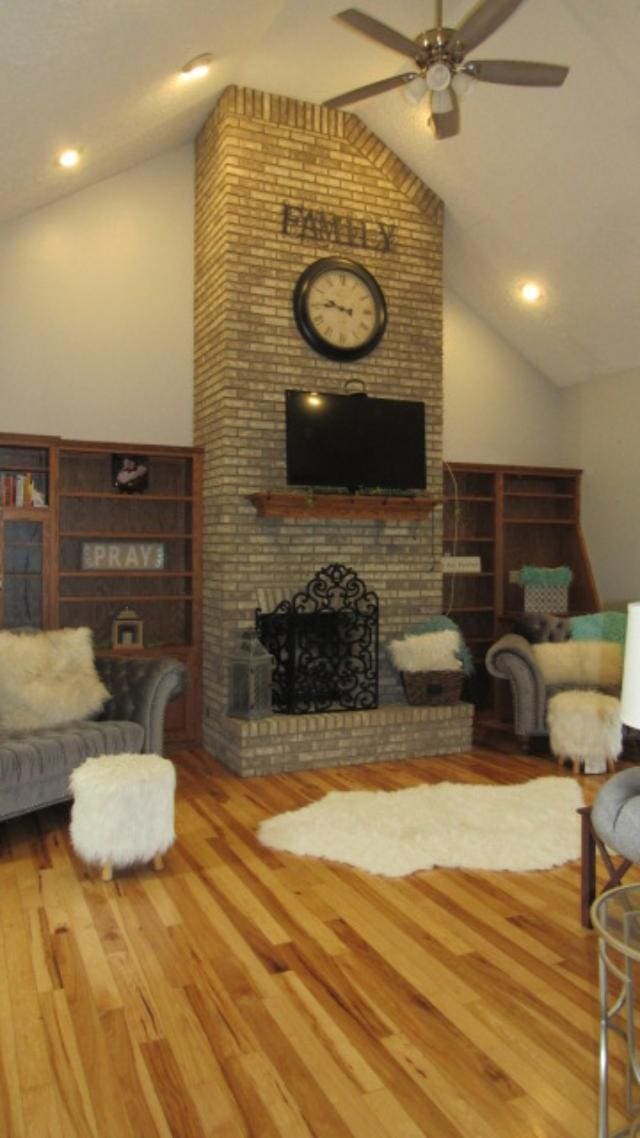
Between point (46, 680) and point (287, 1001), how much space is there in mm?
2322

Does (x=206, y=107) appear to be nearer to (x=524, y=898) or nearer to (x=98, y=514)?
(x=98, y=514)

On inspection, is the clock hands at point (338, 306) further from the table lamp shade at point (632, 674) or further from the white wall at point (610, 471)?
the table lamp shade at point (632, 674)

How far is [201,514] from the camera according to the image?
5785 mm

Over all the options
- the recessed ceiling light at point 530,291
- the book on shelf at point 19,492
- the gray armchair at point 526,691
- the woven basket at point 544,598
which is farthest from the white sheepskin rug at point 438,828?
the recessed ceiling light at point 530,291

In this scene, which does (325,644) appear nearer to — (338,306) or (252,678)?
(252,678)

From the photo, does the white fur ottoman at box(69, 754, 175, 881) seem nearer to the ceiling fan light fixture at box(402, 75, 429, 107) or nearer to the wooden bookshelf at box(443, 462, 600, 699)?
the ceiling fan light fixture at box(402, 75, 429, 107)

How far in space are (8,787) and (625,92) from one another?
473 centimetres

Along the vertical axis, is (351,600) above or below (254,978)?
above

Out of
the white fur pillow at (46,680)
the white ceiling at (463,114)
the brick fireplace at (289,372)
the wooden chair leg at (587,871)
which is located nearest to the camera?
the wooden chair leg at (587,871)

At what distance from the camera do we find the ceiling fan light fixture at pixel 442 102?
3.76 m

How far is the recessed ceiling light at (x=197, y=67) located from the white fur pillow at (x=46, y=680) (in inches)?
126

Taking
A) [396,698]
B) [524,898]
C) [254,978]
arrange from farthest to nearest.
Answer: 1. [396,698]
2. [524,898]
3. [254,978]

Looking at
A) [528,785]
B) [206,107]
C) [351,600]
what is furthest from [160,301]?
[528,785]

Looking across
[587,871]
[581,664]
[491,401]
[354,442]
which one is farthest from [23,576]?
[491,401]
